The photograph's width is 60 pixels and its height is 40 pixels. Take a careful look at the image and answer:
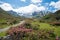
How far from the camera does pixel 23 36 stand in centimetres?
Result: 2045

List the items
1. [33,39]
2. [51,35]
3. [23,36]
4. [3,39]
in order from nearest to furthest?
[3,39] < [33,39] < [23,36] < [51,35]

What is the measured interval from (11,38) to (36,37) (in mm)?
3298

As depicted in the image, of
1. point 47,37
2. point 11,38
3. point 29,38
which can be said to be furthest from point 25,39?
point 47,37

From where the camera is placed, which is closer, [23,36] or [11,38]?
[11,38]

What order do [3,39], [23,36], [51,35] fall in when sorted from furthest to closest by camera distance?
[51,35] → [23,36] → [3,39]

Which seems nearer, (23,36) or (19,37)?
(19,37)

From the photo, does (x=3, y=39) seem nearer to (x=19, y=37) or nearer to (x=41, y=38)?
(x=19, y=37)

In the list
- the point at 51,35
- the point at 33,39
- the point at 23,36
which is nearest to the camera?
the point at 33,39

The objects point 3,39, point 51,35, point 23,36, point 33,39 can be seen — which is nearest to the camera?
point 3,39

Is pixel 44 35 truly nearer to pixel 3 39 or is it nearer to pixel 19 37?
pixel 19 37

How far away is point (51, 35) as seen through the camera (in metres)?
21.9

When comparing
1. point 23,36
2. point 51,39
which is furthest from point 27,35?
point 51,39

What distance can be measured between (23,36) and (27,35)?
2.22 ft

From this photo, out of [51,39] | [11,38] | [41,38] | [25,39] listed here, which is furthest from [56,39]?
[11,38]
